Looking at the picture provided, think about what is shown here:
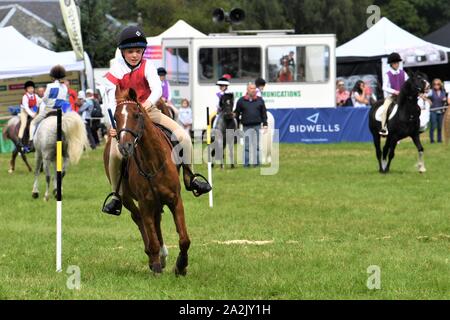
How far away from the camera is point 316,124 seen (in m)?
35.3

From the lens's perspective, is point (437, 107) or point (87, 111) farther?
point (87, 111)

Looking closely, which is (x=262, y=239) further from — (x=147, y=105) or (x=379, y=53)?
(x=379, y=53)

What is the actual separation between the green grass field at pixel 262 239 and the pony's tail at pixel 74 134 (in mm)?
966

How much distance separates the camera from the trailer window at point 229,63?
37.1 m

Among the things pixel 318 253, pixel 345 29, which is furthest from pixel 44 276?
pixel 345 29

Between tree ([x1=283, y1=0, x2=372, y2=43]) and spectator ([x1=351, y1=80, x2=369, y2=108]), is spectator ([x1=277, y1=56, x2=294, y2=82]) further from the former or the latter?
tree ([x1=283, y1=0, x2=372, y2=43])

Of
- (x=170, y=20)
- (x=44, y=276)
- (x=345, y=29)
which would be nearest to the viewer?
(x=44, y=276)

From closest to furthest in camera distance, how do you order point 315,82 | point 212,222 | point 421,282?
1. point 421,282
2. point 212,222
3. point 315,82

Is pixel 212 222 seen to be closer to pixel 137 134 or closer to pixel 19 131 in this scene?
pixel 137 134

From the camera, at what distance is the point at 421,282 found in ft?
31.5

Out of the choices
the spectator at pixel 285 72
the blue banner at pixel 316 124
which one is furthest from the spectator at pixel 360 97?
the spectator at pixel 285 72

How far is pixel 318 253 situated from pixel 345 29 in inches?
2725

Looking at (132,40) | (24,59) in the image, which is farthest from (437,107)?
(132,40)

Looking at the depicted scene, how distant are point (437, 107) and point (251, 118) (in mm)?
10296
